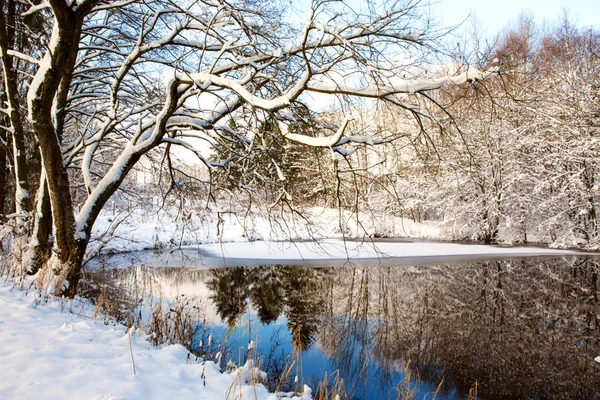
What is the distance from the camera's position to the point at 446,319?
6.21m

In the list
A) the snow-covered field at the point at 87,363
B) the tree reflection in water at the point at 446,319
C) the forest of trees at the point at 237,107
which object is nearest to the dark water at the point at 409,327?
the tree reflection in water at the point at 446,319

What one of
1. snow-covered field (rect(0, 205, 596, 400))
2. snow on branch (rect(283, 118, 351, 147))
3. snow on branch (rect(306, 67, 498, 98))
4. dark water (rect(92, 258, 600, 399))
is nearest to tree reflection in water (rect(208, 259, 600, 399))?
dark water (rect(92, 258, 600, 399))

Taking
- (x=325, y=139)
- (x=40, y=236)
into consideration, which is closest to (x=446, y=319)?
(x=325, y=139)

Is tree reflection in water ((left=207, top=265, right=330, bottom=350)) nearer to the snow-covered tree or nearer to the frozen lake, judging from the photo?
the frozen lake

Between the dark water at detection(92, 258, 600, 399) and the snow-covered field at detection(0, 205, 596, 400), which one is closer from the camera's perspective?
the snow-covered field at detection(0, 205, 596, 400)

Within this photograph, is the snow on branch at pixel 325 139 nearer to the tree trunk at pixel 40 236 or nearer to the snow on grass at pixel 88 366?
the snow on grass at pixel 88 366

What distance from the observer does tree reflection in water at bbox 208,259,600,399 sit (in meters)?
4.32

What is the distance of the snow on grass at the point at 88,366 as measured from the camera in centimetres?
208

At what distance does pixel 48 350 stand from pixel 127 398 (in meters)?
0.87

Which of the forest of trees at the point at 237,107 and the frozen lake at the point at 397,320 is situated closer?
the forest of trees at the point at 237,107

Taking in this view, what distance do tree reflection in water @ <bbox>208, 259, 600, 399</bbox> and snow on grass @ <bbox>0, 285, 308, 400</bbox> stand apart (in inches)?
46.0

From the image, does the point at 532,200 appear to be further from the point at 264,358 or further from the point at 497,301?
the point at 264,358

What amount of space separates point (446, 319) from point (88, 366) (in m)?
5.57

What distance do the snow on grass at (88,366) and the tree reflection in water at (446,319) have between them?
3.83 feet
